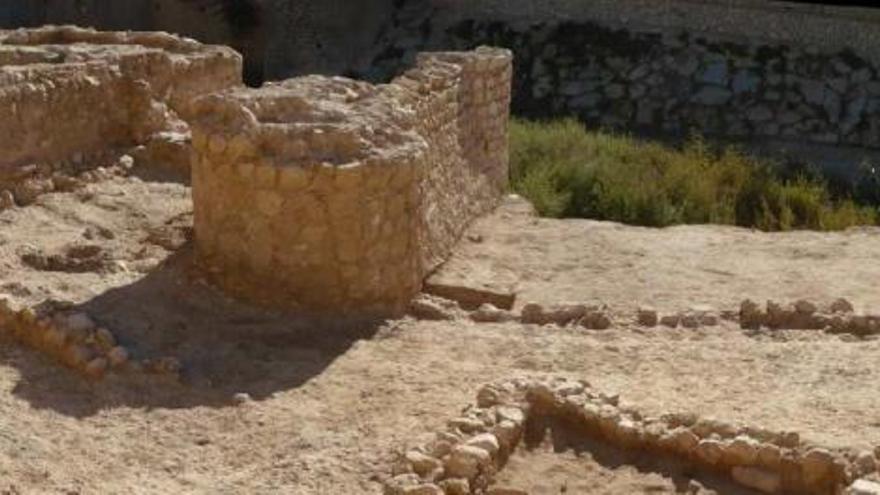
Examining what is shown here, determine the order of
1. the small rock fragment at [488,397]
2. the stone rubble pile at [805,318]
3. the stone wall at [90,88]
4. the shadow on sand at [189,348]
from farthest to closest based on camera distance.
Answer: the stone wall at [90,88] < the stone rubble pile at [805,318] < the shadow on sand at [189,348] < the small rock fragment at [488,397]

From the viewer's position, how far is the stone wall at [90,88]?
992cm

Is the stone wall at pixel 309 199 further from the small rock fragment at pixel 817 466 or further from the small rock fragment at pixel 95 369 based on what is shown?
the small rock fragment at pixel 817 466

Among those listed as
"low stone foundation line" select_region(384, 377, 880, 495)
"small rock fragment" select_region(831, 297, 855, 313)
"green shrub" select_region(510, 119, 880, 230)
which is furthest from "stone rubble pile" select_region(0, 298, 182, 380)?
"green shrub" select_region(510, 119, 880, 230)

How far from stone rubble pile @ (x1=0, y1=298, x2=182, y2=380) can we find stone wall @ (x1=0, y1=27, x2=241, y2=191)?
221 cm

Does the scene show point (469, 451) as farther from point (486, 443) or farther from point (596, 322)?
point (596, 322)

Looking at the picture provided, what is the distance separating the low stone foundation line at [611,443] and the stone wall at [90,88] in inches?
143

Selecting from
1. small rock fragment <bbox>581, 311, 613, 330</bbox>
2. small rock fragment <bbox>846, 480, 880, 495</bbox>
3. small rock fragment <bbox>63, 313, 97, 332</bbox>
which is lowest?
small rock fragment <bbox>581, 311, 613, 330</bbox>

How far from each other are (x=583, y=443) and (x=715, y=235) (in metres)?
4.99

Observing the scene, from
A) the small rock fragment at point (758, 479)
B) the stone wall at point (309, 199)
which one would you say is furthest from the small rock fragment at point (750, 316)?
the small rock fragment at point (758, 479)

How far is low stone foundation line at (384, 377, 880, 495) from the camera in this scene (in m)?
6.06

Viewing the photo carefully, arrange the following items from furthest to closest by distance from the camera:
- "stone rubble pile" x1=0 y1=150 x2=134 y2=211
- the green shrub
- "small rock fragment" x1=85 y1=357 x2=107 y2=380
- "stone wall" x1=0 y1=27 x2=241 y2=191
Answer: the green shrub
"stone wall" x1=0 y1=27 x2=241 y2=191
"stone rubble pile" x1=0 y1=150 x2=134 y2=211
"small rock fragment" x1=85 y1=357 x2=107 y2=380

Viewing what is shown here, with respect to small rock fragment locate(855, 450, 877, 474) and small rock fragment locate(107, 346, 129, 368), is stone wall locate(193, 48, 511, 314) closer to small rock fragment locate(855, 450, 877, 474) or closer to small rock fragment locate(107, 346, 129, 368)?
small rock fragment locate(107, 346, 129, 368)

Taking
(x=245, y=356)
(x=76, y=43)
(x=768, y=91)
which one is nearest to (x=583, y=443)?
(x=245, y=356)

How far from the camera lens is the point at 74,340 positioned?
7410 mm
